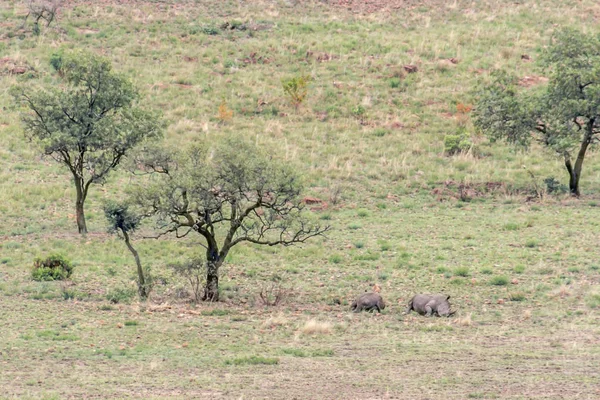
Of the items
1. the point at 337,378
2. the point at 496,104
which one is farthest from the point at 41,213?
the point at 337,378

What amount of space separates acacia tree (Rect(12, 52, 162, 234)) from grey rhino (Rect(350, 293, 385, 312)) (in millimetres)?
9727

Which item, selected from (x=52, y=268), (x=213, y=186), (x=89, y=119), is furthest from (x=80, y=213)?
(x=213, y=186)

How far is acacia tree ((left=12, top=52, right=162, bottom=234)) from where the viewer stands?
2852 centimetres

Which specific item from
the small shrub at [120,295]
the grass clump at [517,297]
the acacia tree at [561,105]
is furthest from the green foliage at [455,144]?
the small shrub at [120,295]

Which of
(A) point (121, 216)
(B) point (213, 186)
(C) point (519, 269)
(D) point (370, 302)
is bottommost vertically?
(D) point (370, 302)

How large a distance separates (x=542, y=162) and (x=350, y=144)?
729 centimetres

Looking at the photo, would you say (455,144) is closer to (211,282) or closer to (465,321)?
(211,282)

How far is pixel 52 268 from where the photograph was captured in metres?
24.7

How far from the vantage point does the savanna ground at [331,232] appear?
56.5ft

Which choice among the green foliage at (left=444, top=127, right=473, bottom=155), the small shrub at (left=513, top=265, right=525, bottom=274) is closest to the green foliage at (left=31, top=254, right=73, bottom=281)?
the small shrub at (left=513, top=265, right=525, bottom=274)

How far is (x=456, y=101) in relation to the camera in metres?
42.2

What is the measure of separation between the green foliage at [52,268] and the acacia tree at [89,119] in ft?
14.0

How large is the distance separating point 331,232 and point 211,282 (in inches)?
312

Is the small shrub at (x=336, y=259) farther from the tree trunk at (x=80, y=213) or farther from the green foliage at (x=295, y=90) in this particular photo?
the green foliage at (x=295, y=90)
